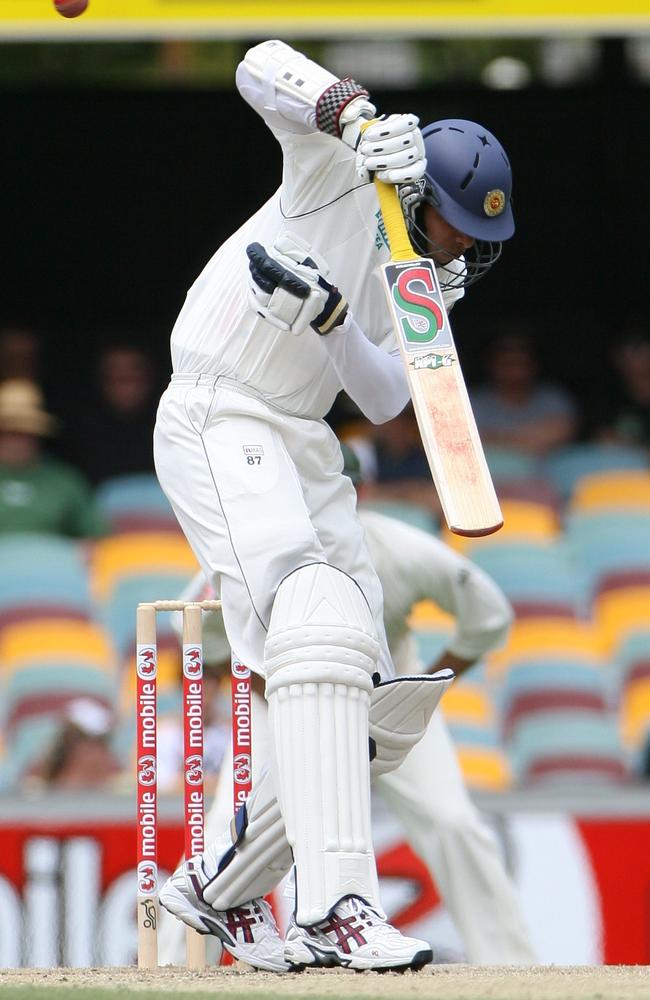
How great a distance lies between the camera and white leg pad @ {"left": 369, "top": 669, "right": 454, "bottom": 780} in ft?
12.3

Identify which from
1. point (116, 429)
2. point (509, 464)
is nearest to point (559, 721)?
point (509, 464)

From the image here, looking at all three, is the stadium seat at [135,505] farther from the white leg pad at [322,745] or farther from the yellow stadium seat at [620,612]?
the white leg pad at [322,745]

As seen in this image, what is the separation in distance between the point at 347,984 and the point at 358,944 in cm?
16

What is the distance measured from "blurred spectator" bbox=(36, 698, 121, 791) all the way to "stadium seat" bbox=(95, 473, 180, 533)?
1765 mm

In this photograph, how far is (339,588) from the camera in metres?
3.66

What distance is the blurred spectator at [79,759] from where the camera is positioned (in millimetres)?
7203

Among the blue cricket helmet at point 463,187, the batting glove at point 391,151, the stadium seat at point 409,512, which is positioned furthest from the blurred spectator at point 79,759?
the batting glove at point 391,151

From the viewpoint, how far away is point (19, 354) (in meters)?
9.87

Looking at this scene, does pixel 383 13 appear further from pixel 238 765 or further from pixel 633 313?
pixel 238 765

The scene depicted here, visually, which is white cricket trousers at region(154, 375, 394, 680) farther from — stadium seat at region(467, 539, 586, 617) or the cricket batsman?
stadium seat at region(467, 539, 586, 617)

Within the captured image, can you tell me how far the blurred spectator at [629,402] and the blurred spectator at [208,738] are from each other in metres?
3.11

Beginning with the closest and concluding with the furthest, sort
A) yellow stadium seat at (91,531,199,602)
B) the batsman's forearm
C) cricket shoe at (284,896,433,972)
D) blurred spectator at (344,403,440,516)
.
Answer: cricket shoe at (284,896,433,972) < the batsman's forearm < yellow stadium seat at (91,531,199,602) < blurred spectator at (344,403,440,516)

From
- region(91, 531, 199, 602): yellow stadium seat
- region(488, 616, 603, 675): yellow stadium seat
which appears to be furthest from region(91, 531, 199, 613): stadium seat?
region(488, 616, 603, 675): yellow stadium seat

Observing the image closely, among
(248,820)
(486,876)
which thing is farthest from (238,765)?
(486,876)
